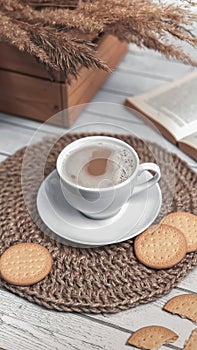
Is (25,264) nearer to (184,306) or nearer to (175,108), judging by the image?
(184,306)

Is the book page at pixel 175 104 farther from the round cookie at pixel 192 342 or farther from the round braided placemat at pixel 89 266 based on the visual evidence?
the round cookie at pixel 192 342

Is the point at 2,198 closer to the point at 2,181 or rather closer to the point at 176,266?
the point at 2,181

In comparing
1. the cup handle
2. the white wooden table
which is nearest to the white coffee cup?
the cup handle

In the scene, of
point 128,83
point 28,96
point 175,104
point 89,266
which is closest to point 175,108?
point 175,104

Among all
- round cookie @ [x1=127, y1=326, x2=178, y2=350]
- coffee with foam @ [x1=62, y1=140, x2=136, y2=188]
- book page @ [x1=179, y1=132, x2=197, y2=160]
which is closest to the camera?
round cookie @ [x1=127, y1=326, x2=178, y2=350]

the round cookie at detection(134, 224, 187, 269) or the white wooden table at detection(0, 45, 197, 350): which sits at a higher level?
the round cookie at detection(134, 224, 187, 269)

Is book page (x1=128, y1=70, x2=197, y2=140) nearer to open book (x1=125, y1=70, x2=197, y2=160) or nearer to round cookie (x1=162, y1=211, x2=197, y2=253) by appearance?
open book (x1=125, y1=70, x2=197, y2=160)
